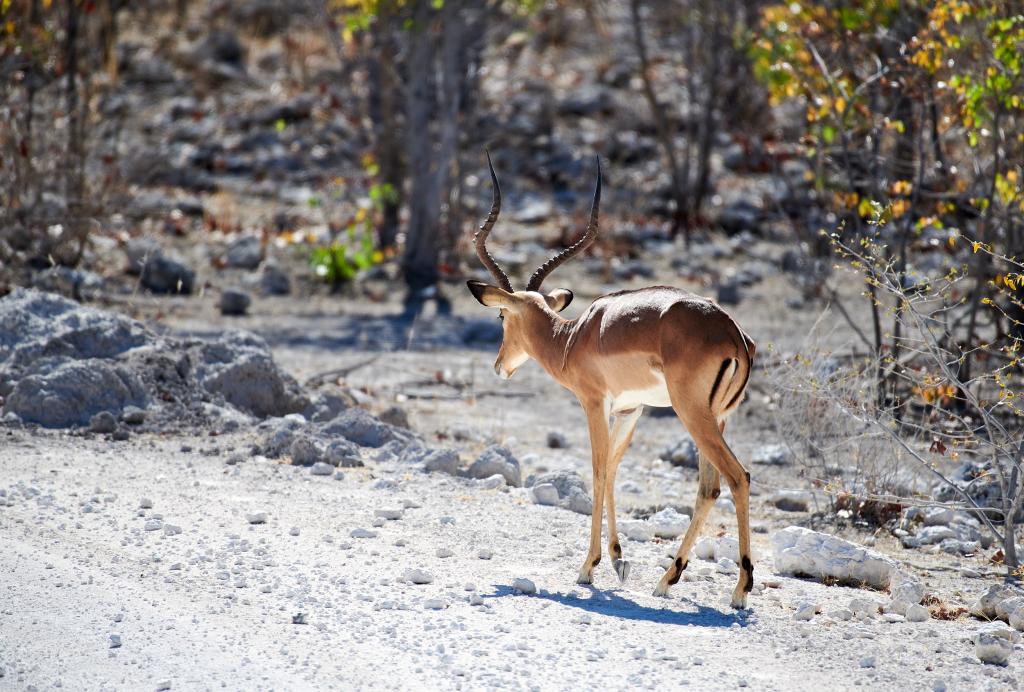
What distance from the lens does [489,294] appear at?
23.4 ft

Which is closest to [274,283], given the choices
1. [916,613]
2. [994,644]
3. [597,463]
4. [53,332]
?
[53,332]

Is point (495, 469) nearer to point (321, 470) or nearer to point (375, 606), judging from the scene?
point (321, 470)

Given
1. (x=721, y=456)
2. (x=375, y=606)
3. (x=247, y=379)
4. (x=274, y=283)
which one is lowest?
(x=375, y=606)

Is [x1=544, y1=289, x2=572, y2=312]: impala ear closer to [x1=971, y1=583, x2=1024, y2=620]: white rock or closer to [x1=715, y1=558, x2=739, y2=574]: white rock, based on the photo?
[x1=715, y1=558, x2=739, y2=574]: white rock

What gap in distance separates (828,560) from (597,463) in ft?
4.49

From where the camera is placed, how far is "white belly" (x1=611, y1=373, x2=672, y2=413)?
6.42 metres

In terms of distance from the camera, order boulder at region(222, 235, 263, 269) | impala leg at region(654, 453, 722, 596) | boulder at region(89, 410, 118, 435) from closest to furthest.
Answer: impala leg at region(654, 453, 722, 596) → boulder at region(89, 410, 118, 435) → boulder at region(222, 235, 263, 269)

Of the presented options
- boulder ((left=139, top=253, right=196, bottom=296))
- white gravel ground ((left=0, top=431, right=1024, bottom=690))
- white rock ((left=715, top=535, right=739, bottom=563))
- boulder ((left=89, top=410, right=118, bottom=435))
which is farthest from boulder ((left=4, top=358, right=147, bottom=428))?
boulder ((left=139, top=253, right=196, bottom=296))

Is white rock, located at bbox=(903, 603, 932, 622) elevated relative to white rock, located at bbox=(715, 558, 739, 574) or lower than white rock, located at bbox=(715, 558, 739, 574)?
elevated

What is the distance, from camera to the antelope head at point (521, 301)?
7117mm

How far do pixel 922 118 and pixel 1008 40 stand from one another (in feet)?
3.92

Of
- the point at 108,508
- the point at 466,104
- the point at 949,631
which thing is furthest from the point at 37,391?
the point at 466,104

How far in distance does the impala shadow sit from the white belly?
3.20 feet

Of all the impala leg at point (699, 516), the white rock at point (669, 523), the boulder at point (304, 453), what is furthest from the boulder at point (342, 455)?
the impala leg at point (699, 516)
